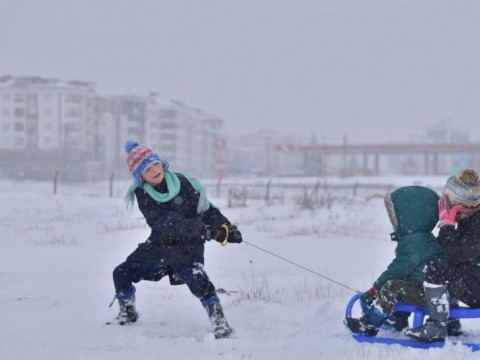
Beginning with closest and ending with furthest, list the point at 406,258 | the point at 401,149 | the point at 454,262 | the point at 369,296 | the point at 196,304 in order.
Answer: the point at 454,262
the point at 406,258
the point at 369,296
the point at 196,304
the point at 401,149

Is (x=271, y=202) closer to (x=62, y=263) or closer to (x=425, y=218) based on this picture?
(x=62, y=263)

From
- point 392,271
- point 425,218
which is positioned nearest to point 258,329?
point 392,271

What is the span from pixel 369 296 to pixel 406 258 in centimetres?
40

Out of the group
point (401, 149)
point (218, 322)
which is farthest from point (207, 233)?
point (401, 149)

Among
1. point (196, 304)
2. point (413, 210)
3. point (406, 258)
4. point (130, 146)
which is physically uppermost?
point (130, 146)

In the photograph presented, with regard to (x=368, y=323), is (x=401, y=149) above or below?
above

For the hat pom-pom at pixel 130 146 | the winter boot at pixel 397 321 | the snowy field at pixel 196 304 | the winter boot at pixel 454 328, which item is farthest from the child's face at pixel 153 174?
the winter boot at pixel 454 328

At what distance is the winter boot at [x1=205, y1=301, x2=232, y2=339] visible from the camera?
428 cm

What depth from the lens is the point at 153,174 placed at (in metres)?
4.62

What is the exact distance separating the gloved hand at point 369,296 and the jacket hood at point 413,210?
0.41 m

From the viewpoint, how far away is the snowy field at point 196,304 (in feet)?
12.9

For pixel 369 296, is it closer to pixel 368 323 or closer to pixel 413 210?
pixel 368 323

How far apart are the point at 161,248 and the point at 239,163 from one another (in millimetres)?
114308

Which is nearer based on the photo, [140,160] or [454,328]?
[454,328]
